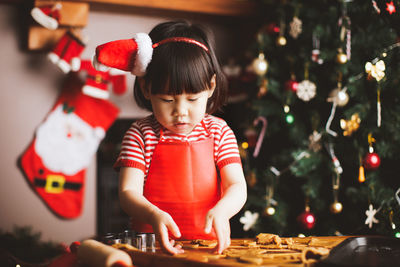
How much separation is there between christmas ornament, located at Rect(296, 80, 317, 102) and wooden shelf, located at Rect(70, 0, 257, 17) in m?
0.84

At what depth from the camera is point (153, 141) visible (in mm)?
1018

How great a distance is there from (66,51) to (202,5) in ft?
2.54

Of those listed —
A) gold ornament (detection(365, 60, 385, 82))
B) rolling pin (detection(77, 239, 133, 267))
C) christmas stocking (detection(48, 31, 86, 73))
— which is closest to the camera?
rolling pin (detection(77, 239, 133, 267))

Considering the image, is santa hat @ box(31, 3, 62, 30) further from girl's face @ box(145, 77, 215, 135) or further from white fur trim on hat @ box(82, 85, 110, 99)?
girl's face @ box(145, 77, 215, 135)

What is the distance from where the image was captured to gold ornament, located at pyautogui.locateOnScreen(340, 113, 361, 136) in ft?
5.01

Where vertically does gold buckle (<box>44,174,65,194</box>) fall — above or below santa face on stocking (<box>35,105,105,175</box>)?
below

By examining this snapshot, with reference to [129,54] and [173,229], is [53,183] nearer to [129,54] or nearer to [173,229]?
[129,54]

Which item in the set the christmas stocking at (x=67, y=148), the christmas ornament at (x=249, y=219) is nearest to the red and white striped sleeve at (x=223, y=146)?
the christmas ornament at (x=249, y=219)

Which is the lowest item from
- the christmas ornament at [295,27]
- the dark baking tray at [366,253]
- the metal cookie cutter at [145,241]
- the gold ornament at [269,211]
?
the dark baking tray at [366,253]

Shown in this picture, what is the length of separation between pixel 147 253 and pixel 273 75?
1.38 meters

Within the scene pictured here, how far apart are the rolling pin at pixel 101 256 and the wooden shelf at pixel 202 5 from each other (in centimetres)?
162

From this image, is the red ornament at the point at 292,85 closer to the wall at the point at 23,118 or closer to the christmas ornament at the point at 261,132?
the christmas ornament at the point at 261,132

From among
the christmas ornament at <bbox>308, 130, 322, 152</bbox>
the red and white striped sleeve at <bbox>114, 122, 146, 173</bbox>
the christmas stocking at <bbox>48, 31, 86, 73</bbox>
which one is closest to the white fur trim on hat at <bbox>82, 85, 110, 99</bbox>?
the christmas stocking at <bbox>48, 31, 86, 73</bbox>

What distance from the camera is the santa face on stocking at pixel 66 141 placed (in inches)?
84.4
